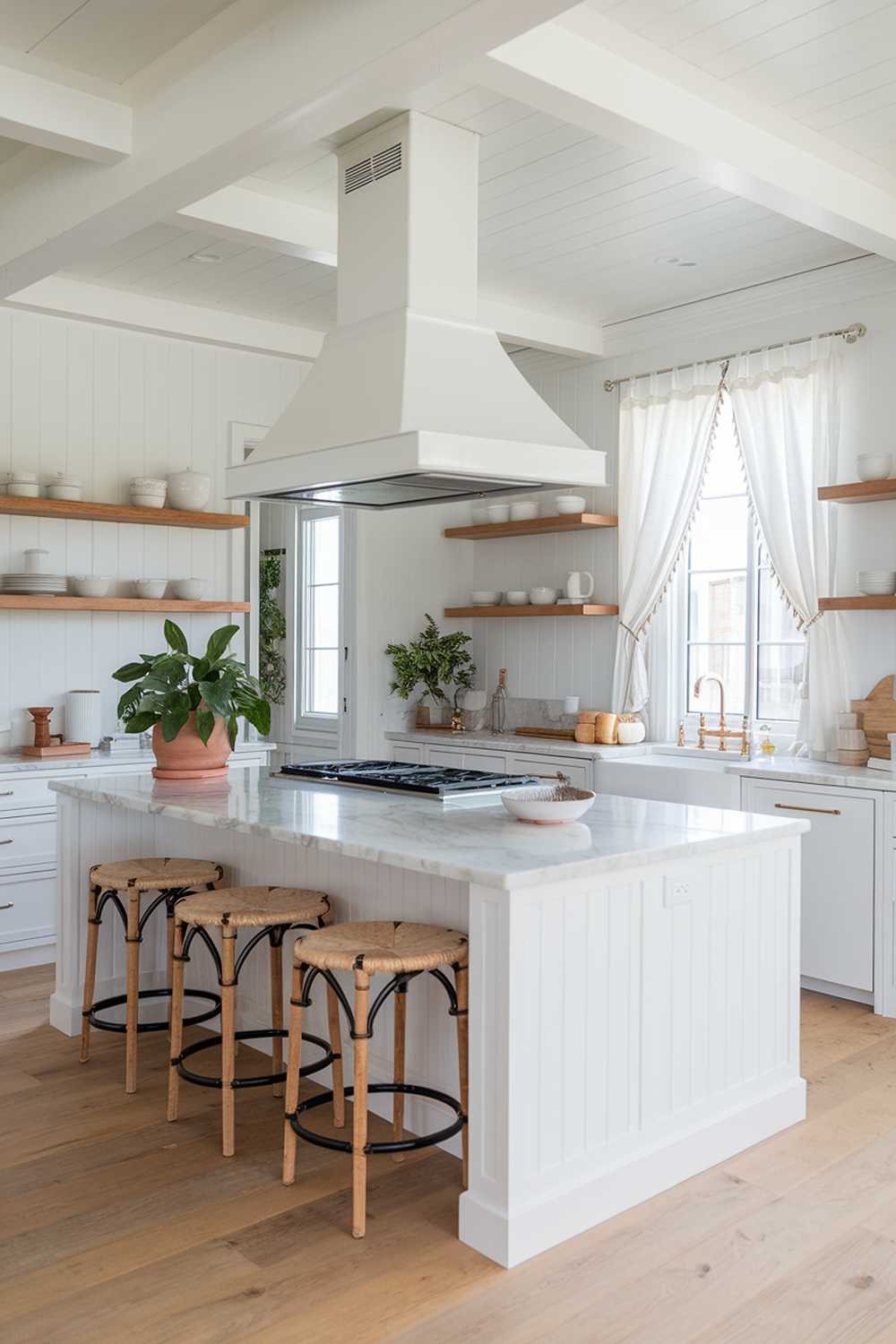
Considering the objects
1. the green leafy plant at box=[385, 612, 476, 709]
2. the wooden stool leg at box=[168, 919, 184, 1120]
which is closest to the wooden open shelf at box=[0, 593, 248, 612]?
the green leafy plant at box=[385, 612, 476, 709]

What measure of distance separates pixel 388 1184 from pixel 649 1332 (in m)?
0.82

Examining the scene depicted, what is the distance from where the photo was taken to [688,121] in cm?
332

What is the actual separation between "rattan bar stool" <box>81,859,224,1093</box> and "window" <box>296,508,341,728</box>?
3.11 meters

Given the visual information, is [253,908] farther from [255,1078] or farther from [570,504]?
[570,504]

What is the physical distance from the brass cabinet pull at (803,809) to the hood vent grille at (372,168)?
2731mm

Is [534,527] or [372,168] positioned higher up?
[372,168]

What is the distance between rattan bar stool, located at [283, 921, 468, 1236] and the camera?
8.49 ft

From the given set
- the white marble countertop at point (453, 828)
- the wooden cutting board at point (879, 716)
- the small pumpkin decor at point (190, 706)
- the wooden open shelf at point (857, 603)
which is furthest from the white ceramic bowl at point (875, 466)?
the small pumpkin decor at point (190, 706)

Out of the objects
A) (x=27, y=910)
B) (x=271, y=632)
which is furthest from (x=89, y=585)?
(x=271, y=632)

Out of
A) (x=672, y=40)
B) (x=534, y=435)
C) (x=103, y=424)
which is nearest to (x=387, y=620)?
(x=103, y=424)

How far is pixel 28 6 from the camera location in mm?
2986

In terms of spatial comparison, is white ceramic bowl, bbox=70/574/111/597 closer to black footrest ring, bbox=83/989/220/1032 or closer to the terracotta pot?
the terracotta pot

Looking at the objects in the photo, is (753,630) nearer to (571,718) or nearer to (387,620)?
(571,718)

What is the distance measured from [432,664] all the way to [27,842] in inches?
97.8
